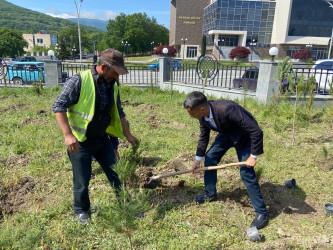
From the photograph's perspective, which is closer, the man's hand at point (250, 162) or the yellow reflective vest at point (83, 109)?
the yellow reflective vest at point (83, 109)

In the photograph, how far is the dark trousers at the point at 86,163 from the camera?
7.63ft

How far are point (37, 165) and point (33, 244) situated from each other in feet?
5.67

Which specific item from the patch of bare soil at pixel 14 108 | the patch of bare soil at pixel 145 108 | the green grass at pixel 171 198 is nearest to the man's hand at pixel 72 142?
the green grass at pixel 171 198

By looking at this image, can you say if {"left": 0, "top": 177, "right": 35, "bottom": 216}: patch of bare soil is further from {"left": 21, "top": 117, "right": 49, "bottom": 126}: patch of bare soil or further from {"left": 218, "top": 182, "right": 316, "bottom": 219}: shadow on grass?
{"left": 21, "top": 117, "right": 49, "bottom": 126}: patch of bare soil

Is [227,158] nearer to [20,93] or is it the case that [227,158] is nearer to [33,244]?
[33,244]

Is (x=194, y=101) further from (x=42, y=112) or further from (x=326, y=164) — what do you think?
(x=42, y=112)

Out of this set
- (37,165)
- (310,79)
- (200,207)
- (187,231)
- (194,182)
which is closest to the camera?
(187,231)

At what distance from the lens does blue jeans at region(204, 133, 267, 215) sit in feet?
8.26

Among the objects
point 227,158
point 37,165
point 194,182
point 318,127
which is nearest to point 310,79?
point 318,127

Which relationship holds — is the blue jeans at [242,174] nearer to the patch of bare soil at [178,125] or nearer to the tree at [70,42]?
the patch of bare soil at [178,125]

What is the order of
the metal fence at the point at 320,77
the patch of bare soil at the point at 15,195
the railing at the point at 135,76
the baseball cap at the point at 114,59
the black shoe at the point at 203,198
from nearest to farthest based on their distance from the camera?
the baseball cap at the point at 114,59 → the patch of bare soil at the point at 15,195 → the black shoe at the point at 203,198 → the metal fence at the point at 320,77 → the railing at the point at 135,76

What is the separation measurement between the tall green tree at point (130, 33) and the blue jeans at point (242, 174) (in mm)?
67829

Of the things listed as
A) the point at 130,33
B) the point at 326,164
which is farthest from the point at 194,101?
the point at 130,33

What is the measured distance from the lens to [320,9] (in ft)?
146
